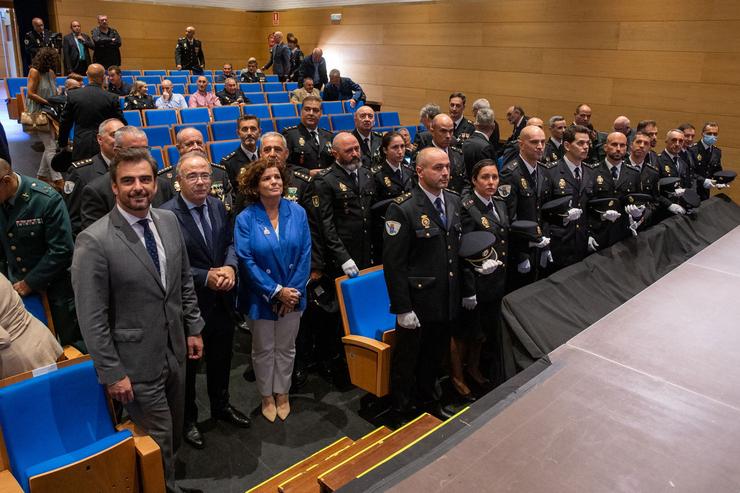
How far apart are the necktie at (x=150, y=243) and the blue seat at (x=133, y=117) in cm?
508

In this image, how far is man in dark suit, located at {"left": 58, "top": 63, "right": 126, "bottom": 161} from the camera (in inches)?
198

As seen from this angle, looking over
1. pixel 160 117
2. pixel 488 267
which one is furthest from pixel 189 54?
pixel 488 267

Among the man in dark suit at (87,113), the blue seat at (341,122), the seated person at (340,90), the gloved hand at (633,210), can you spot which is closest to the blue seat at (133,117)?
the man in dark suit at (87,113)

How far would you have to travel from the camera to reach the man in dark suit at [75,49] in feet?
30.0

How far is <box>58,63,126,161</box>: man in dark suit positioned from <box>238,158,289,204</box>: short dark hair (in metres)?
2.96

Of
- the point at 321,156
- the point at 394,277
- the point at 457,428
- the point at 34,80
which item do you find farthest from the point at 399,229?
the point at 34,80

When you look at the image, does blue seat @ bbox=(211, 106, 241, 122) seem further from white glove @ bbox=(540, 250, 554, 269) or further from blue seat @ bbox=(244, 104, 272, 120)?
white glove @ bbox=(540, 250, 554, 269)

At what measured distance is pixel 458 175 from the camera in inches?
178

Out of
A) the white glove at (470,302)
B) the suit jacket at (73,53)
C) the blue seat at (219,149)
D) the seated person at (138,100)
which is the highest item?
the suit jacket at (73,53)

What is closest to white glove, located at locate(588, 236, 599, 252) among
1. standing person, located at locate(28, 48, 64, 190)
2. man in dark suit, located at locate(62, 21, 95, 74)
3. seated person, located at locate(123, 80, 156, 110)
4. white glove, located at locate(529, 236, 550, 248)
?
white glove, located at locate(529, 236, 550, 248)

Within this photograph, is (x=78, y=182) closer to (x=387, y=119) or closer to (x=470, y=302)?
(x=470, y=302)

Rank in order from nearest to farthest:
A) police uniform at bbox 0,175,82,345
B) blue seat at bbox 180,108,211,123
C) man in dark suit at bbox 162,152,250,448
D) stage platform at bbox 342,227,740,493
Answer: stage platform at bbox 342,227,740,493 → police uniform at bbox 0,175,82,345 → man in dark suit at bbox 162,152,250,448 → blue seat at bbox 180,108,211,123

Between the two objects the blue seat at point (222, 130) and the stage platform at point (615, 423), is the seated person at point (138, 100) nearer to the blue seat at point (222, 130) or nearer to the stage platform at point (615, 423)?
the blue seat at point (222, 130)

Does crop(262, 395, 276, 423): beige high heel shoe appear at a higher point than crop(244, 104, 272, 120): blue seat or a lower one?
lower
